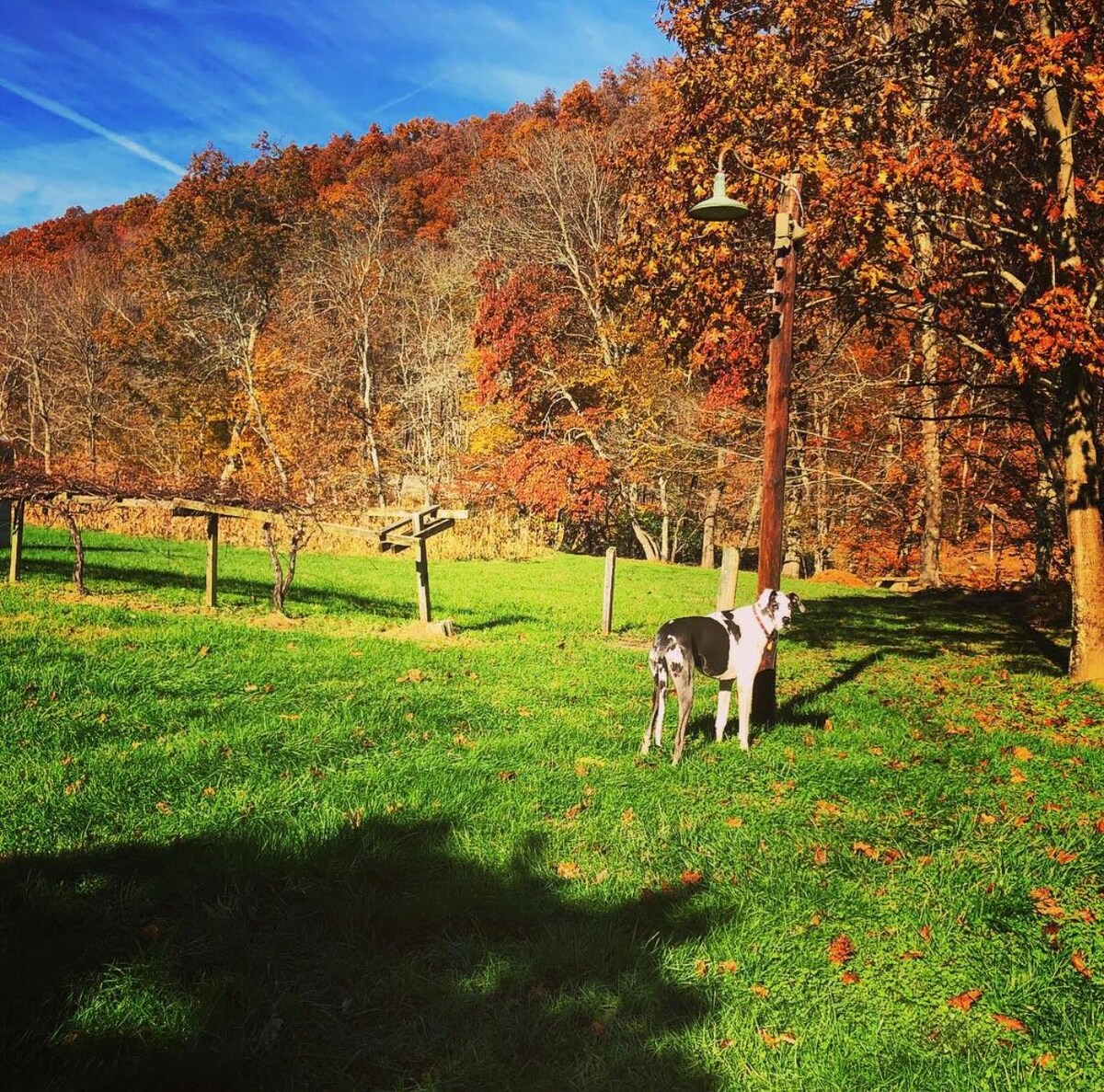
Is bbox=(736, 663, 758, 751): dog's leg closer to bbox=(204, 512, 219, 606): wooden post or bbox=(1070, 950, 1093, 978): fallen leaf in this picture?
bbox=(1070, 950, 1093, 978): fallen leaf

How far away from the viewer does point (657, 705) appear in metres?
6.55

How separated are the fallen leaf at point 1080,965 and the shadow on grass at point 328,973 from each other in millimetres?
1750

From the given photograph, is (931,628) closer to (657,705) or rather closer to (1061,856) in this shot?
(657,705)

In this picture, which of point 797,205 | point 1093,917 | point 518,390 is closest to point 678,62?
point 797,205

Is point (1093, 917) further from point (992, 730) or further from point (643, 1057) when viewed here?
point (992, 730)

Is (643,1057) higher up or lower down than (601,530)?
lower down

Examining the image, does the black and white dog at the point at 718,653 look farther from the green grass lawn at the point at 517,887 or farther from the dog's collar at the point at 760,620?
the green grass lawn at the point at 517,887

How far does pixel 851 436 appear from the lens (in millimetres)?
29734

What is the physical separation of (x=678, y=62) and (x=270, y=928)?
12614mm

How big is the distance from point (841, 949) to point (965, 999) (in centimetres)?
55

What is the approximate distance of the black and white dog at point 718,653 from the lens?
6.36 m

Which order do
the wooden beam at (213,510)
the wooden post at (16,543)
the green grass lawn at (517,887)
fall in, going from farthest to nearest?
the wooden post at (16,543)
the wooden beam at (213,510)
the green grass lawn at (517,887)

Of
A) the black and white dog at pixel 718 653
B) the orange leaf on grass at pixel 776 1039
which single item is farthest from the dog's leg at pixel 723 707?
the orange leaf on grass at pixel 776 1039

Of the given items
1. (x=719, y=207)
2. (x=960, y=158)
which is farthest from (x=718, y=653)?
(x=960, y=158)
